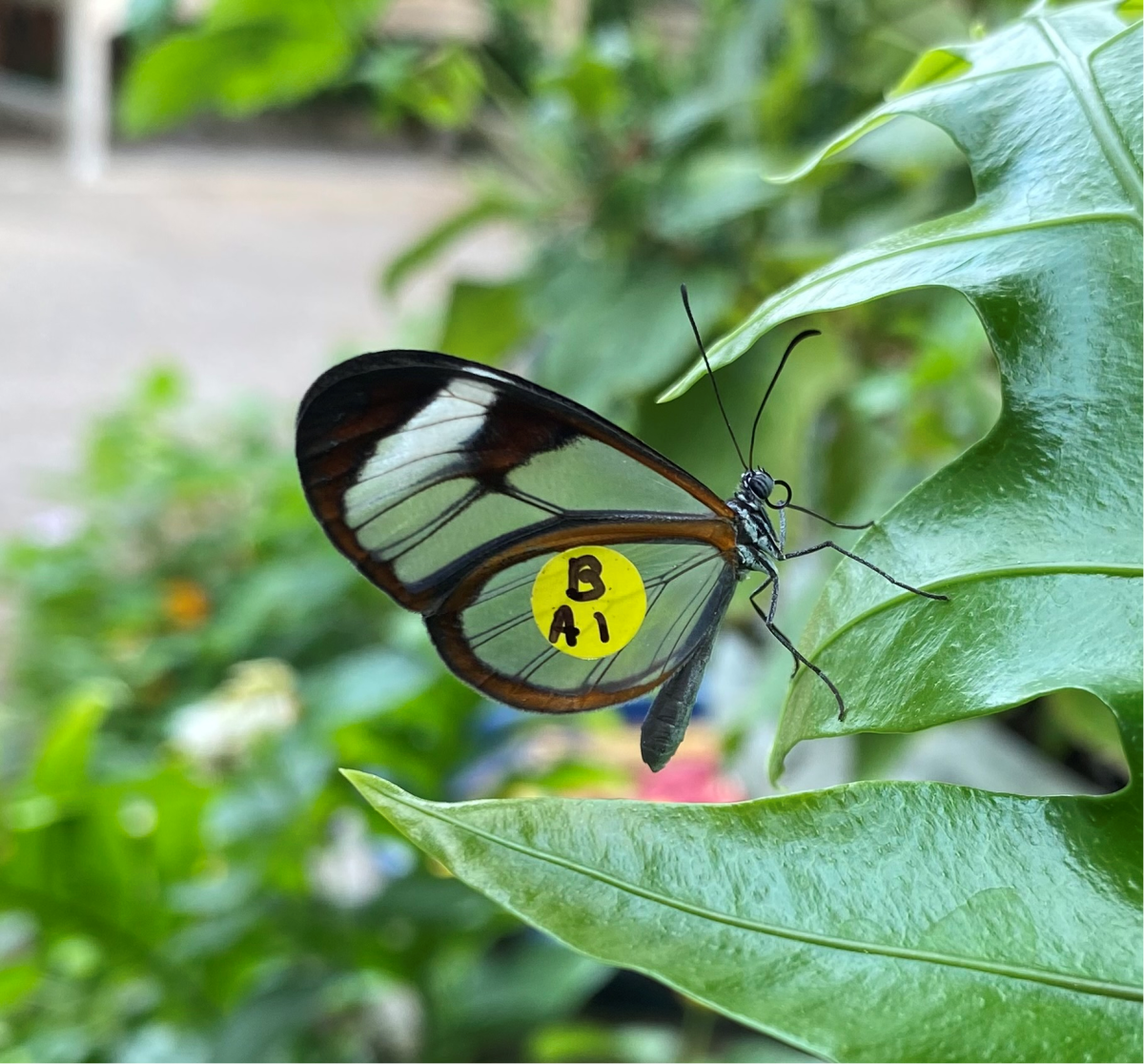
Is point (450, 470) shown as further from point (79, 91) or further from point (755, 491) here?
point (79, 91)

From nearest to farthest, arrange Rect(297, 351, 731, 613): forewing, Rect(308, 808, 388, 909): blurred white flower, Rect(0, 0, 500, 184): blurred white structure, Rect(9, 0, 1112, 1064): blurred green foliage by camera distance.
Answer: Rect(297, 351, 731, 613): forewing < Rect(9, 0, 1112, 1064): blurred green foliage < Rect(308, 808, 388, 909): blurred white flower < Rect(0, 0, 500, 184): blurred white structure

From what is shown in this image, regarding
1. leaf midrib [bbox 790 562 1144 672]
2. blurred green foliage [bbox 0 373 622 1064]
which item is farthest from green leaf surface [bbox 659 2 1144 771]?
blurred green foliage [bbox 0 373 622 1064]

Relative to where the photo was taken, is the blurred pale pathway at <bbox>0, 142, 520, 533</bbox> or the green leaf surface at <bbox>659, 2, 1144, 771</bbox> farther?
the blurred pale pathway at <bbox>0, 142, 520, 533</bbox>

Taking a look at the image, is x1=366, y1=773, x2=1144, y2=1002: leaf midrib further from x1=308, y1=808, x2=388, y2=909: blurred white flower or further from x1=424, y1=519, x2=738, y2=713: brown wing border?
x1=308, y1=808, x2=388, y2=909: blurred white flower

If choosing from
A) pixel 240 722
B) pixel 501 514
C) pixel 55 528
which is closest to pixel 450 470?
pixel 501 514

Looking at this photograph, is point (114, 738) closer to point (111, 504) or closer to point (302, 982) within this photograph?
point (111, 504)

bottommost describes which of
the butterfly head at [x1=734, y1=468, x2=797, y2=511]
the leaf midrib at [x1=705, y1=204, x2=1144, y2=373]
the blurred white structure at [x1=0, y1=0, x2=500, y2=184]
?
the butterfly head at [x1=734, y1=468, x2=797, y2=511]

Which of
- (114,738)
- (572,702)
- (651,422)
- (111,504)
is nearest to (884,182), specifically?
(651,422)
